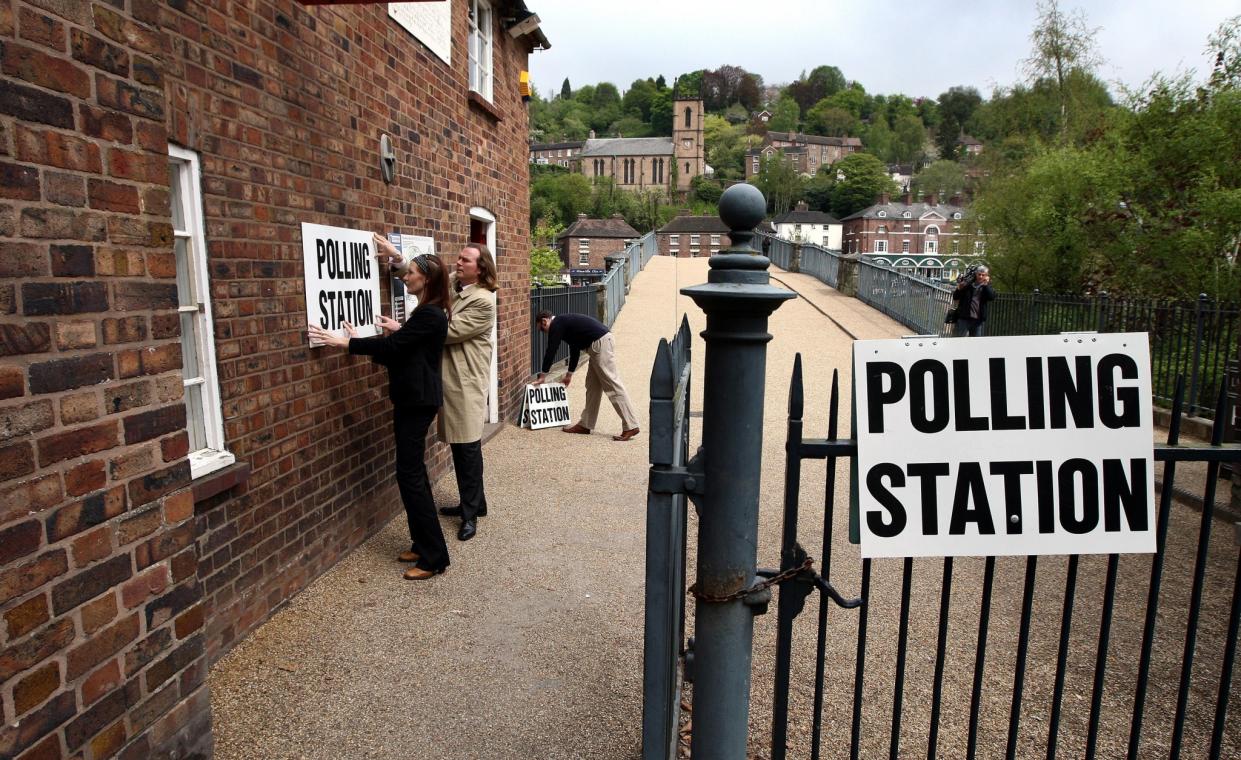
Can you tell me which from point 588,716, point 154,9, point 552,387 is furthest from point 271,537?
point 552,387

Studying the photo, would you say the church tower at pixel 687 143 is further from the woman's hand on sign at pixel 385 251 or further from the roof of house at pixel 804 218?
the woman's hand on sign at pixel 385 251

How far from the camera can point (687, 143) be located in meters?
118

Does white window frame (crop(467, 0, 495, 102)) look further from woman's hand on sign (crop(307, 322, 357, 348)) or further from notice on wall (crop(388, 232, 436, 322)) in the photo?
woman's hand on sign (crop(307, 322, 357, 348))

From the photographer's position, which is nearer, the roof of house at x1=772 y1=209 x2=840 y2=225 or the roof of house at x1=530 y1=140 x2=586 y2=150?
the roof of house at x1=772 y1=209 x2=840 y2=225

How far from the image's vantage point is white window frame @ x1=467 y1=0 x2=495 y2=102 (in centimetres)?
766

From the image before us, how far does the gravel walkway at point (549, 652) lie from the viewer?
3020mm

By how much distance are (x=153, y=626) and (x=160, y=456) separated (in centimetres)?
50

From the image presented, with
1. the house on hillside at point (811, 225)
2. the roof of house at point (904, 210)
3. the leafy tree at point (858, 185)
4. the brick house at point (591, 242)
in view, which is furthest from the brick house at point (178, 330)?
the leafy tree at point (858, 185)

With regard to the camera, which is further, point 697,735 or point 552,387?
point 552,387

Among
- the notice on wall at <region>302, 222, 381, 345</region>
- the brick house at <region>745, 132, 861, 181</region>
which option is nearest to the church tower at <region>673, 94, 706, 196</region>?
the brick house at <region>745, 132, 861, 181</region>

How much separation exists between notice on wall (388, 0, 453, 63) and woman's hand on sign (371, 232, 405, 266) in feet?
5.34

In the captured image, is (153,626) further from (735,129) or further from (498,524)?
(735,129)

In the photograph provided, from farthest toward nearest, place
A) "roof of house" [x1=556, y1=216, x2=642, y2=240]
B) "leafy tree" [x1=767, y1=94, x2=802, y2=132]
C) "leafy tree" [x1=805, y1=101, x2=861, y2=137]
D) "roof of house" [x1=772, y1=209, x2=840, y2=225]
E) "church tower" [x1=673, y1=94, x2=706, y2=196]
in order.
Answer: "leafy tree" [x1=767, y1=94, x2=802, y2=132] < "leafy tree" [x1=805, y1=101, x2=861, y2=137] < "church tower" [x1=673, y1=94, x2=706, y2=196] < "roof of house" [x1=772, y1=209, x2=840, y2=225] < "roof of house" [x1=556, y1=216, x2=642, y2=240]

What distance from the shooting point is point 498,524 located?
17.9 ft
